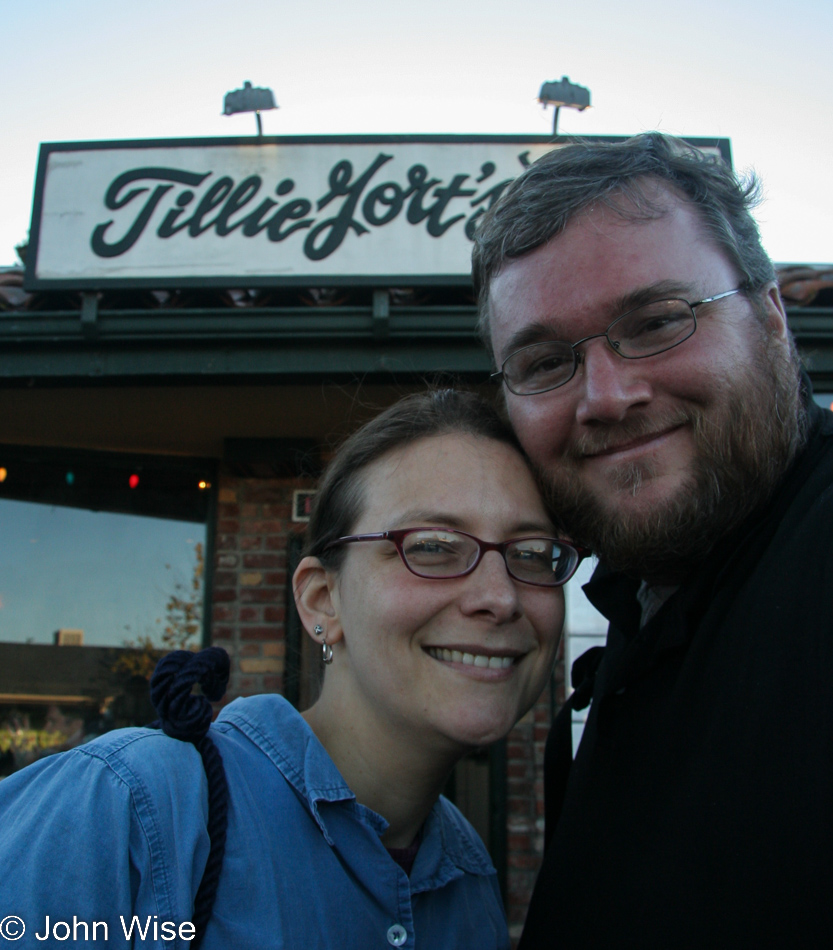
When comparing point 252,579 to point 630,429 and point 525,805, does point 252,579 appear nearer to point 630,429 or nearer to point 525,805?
point 525,805

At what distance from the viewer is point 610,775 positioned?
1.51 m

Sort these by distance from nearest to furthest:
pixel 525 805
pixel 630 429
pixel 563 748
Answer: pixel 630 429
pixel 563 748
pixel 525 805

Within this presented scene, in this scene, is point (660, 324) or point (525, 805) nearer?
point (660, 324)

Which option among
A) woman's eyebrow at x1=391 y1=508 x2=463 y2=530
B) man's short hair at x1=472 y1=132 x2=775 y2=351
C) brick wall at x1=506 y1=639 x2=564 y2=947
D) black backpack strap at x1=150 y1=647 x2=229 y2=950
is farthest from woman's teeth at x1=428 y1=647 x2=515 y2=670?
brick wall at x1=506 y1=639 x2=564 y2=947

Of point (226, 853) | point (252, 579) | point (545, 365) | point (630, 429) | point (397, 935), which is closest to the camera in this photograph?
point (226, 853)

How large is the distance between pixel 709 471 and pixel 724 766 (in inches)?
19.9

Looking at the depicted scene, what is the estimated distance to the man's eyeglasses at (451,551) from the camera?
1.42 metres

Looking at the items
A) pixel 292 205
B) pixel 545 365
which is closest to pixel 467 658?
pixel 545 365

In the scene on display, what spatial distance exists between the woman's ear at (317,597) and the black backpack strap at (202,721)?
289 millimetres

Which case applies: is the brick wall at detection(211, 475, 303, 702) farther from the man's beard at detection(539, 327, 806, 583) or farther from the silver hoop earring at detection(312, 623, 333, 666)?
the man's beard at detection(539, 327, 806, 583)

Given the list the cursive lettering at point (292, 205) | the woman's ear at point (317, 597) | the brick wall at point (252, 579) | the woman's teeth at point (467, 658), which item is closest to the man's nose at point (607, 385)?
Answer: the woman's teeth at point (467, 658)

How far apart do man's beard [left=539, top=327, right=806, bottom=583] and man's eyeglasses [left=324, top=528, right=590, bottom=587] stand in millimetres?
154

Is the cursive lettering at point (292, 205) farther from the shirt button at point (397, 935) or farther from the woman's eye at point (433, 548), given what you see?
the shirt button at point (397, 935)

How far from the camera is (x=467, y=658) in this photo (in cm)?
138
